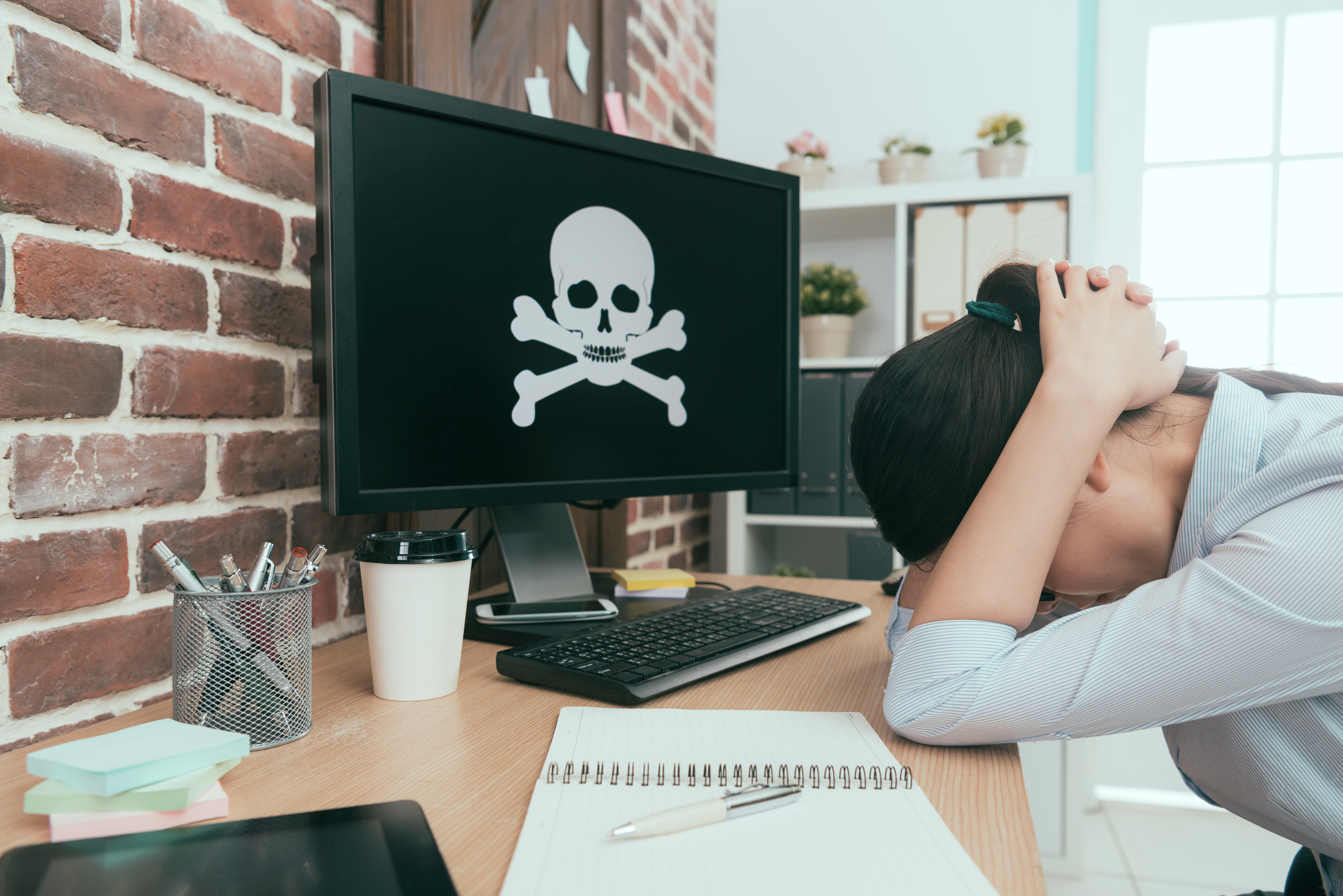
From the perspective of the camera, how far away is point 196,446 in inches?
28.1

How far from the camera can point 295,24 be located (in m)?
0.82

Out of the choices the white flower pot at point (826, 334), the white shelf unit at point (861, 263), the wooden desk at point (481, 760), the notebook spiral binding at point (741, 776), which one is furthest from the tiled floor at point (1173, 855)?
the notebook spiral binding at point (741, 776)

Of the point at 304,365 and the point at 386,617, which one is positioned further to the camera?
the point at 304,365

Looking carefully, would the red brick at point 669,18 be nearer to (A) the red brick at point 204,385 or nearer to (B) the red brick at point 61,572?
(A) the red brick at point 204,385

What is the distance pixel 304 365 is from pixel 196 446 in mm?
163

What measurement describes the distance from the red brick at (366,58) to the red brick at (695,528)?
121cm

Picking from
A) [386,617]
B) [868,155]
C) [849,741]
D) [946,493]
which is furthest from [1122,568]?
[868,155]

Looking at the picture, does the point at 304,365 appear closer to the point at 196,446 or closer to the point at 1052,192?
the point at 196,446

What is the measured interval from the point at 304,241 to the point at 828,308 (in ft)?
4.61

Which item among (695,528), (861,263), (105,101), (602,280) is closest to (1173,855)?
(695,528)

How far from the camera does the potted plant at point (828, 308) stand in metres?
1.99

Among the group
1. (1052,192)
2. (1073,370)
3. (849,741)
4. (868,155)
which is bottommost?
(849,741)

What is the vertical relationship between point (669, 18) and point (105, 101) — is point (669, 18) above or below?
above

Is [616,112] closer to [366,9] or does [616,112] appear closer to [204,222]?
[366,9]
